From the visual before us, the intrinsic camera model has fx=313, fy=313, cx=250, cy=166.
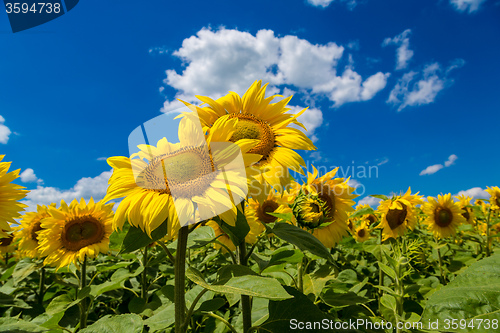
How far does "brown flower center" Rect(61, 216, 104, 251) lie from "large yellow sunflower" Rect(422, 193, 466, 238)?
5151 millimetres

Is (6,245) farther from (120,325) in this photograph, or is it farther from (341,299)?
(341,299)

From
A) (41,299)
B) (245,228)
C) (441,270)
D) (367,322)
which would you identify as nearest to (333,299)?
(367,322)

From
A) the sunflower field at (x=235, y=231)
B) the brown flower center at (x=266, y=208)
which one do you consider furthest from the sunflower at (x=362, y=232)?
the sunflower field at (x=235, y=231)

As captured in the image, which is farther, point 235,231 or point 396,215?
point 396,215

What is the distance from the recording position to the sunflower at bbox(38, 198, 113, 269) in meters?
3.50

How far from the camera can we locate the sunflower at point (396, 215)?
417cm

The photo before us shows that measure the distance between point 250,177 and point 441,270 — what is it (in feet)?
13.2

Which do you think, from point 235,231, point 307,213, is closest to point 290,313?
point 235,231

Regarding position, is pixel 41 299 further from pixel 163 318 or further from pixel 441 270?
pixel 441 270

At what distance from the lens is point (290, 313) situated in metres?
1.54

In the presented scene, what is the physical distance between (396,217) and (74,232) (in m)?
4.05

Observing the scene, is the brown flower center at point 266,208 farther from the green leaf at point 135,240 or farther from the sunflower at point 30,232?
the sunflower at point 30,232

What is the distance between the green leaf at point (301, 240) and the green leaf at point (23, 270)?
12.7 ft

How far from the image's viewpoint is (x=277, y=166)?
5.44 feet
